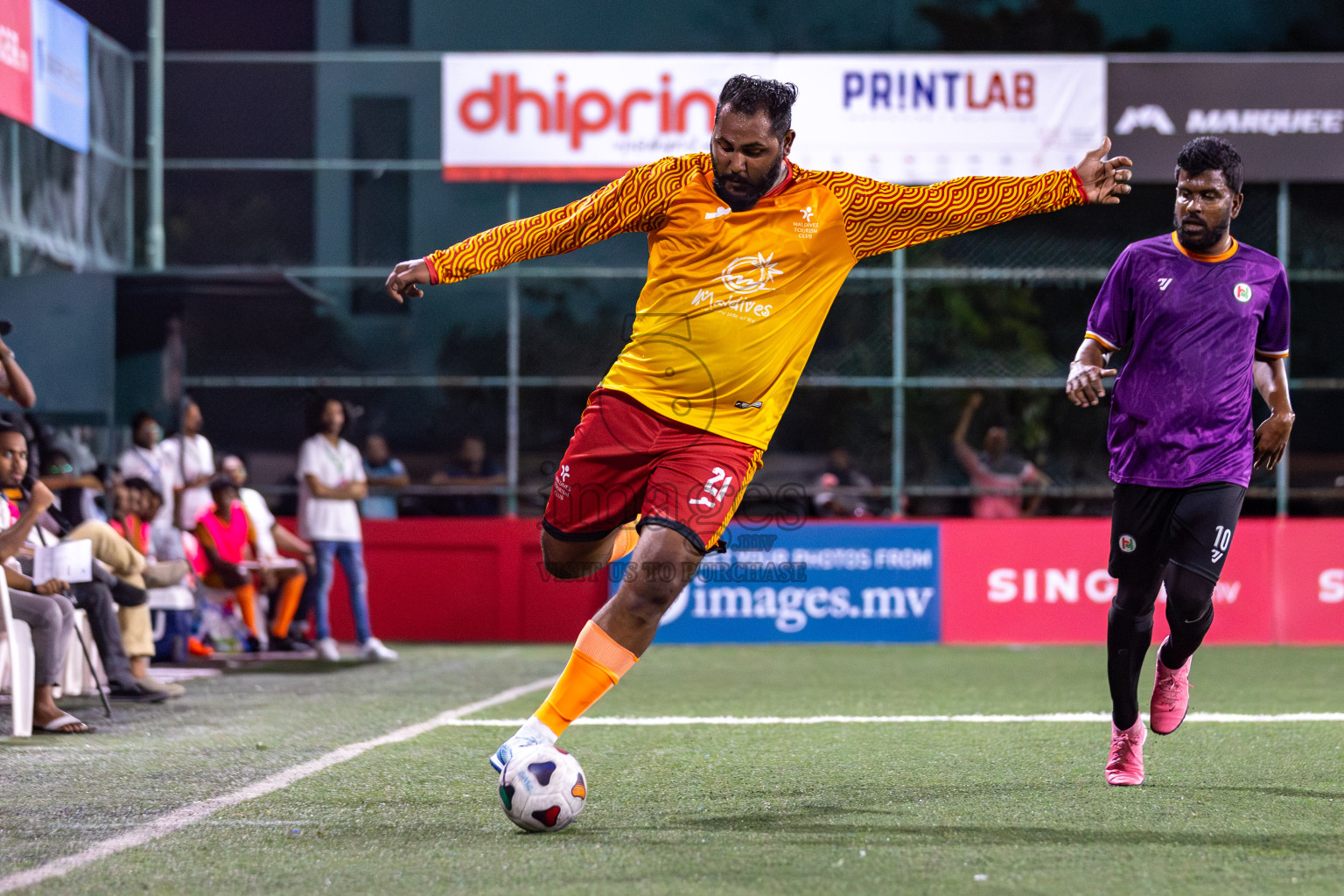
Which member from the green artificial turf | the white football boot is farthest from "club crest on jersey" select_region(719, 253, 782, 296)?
the green artificial turf

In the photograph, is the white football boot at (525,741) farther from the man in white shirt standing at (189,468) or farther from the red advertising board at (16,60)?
the red advertising board at (16,60)

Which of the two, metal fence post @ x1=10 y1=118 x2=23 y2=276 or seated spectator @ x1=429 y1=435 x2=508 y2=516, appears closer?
metal fence post @ x1=10 y1=118 x2=23 y2=276

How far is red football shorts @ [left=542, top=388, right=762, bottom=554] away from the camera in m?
4.53

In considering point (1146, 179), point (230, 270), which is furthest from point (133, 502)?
point (1146, 179)

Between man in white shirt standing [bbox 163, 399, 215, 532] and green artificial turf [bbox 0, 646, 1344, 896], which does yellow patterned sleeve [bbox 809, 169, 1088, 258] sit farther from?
man in white shirt standing [bbox 163, 399, 215, 532]

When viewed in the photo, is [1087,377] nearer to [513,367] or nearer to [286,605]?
[286,605]

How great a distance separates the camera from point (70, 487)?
1044cm

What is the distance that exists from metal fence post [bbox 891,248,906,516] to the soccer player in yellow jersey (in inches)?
385

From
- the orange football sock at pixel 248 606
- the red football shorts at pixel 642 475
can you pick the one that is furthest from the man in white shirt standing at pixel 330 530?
the red football shorts at pixel 642 475

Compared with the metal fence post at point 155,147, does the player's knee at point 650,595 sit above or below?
below

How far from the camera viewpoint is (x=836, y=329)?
14.8 m

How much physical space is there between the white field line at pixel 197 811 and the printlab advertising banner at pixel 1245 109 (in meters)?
9.84

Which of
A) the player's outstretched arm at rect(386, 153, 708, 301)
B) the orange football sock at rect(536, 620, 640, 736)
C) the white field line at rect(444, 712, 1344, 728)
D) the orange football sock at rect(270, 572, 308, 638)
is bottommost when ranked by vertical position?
the orange football sock at rect(270, 572, 308, 638)

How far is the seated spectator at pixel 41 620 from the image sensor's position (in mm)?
6785
